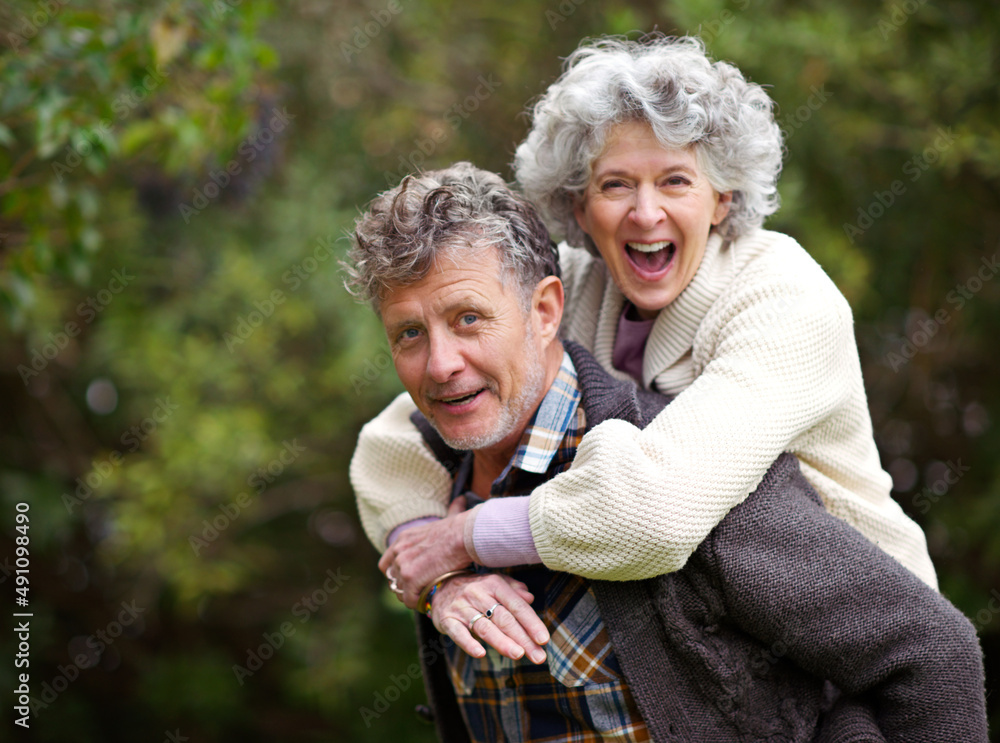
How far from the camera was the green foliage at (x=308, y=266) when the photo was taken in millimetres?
3318

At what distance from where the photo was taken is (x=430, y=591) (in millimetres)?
2037

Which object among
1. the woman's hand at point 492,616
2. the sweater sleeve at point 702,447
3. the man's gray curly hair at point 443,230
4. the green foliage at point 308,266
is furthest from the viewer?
the green foliage at point 308,266

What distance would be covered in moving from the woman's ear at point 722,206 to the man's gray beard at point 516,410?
1.80 feet

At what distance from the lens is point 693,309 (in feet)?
6.75

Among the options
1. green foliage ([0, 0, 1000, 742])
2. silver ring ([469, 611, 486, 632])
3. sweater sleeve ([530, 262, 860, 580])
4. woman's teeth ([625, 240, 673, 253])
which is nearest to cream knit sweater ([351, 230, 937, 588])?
sweater sleeve ([530, 262, 860, 580])

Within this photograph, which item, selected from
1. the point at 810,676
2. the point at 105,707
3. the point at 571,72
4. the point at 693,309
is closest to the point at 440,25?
the point at 571,72

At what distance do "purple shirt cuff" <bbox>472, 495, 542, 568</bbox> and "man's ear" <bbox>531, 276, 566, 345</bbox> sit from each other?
0.43m

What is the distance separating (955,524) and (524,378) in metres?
2.90

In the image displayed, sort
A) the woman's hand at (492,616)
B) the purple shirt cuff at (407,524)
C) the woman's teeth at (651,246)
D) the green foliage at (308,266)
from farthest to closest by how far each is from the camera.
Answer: the green foliage at (308,266)
the purple shirt cuff at (407,524)
the woman's teeth at (651,246)
the woman's hand at (492,616)

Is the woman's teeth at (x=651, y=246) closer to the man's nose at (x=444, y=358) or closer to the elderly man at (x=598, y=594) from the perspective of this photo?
the elderly man at (x=598, y=594)

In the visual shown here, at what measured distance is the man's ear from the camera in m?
2.08

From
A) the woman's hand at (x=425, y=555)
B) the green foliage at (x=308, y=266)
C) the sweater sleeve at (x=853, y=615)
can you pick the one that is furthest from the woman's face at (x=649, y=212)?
the green foliage at (x=308, y=266)

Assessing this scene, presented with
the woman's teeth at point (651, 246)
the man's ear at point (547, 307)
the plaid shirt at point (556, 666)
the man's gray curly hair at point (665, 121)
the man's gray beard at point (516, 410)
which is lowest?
the plaid shirt at point (556, 666)

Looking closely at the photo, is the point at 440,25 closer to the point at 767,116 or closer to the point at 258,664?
the point at 767,116
